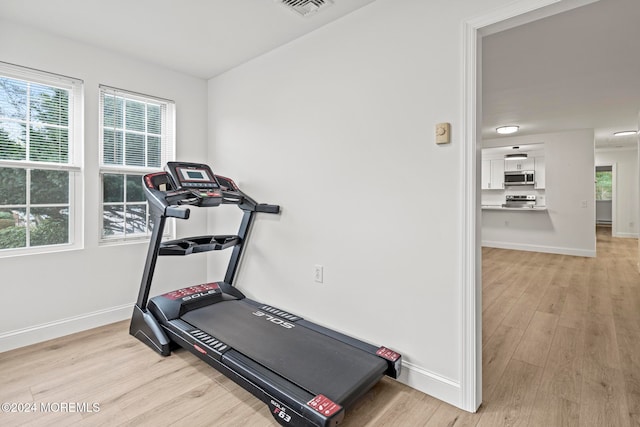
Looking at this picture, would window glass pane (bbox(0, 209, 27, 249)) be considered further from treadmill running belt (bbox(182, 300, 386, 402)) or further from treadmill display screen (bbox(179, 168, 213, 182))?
treadmill running belt (bbox(182, 300, 386, 402))

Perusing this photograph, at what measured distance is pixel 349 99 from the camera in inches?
91.1

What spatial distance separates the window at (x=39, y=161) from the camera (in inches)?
96.3

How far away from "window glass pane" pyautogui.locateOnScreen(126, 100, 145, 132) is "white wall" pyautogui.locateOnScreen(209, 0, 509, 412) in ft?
3.58

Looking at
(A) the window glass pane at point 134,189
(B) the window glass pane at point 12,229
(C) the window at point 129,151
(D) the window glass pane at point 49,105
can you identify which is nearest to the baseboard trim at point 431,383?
(C) the window at point 129,151

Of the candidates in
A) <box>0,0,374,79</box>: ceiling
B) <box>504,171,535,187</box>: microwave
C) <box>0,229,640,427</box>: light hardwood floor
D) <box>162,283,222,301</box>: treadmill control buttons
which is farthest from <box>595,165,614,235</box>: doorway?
<box>162,283,222,301</box>: treadmill control buttons

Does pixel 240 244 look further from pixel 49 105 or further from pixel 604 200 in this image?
pixel 604 200

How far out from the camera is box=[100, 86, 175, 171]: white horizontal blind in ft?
9.56

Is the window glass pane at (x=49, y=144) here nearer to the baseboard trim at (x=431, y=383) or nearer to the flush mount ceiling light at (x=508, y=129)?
the baseboard trim at (x=431, y=383)

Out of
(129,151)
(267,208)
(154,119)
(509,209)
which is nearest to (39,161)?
(129,151)

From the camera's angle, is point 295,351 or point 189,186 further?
point 189,186

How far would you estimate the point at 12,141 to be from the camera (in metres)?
2.46

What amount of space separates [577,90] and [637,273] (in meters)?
3.04

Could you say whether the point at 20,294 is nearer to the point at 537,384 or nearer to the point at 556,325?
the point at 537,384

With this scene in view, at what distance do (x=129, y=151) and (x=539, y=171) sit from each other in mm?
7597
